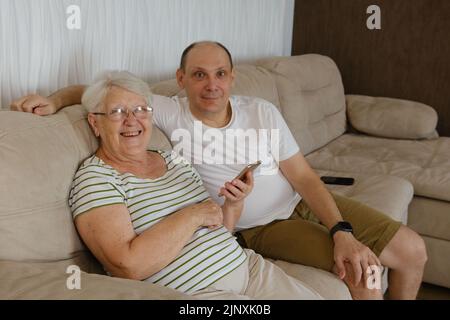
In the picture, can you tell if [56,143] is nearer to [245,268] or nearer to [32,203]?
[32,203]

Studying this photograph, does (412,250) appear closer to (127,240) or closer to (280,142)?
(280,142)

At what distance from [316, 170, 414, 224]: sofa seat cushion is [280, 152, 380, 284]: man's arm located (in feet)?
1.27

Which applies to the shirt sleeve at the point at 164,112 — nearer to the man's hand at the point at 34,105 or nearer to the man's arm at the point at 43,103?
the man's arm at the point at 43,103

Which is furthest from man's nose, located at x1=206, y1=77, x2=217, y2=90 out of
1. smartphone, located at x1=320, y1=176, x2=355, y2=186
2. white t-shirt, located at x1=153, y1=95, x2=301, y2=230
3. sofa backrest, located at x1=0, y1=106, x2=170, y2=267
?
smartphone, located at x1=320, y1=176, x2=355, y2=186

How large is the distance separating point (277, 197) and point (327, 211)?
18 centimetres

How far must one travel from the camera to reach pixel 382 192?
2.12 meters

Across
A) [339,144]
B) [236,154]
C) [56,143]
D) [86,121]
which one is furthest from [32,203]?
[339,144]

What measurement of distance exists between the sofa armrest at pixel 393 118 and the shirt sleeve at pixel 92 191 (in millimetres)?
2201

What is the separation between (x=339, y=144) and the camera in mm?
2979

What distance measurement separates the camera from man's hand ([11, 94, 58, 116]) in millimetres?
1380

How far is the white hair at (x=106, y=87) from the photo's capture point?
1396 millimetres

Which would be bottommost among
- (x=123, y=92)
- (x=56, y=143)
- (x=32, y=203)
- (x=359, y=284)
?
(x=359, y=284)

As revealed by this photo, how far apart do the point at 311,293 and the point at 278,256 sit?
0.26 metres

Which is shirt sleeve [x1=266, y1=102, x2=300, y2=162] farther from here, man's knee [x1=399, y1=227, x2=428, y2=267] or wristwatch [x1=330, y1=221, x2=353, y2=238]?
man's knee [x1=399, y1=227, x2=428, y2=267]
